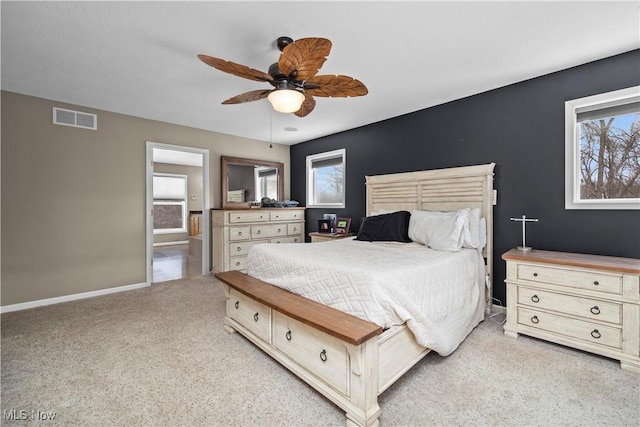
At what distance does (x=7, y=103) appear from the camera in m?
3.12

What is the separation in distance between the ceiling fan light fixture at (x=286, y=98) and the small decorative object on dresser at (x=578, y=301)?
2.24 metres

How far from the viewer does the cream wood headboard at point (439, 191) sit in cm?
303

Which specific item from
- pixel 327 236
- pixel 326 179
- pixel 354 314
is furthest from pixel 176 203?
pixel 354 314

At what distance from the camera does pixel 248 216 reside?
15.4 ft

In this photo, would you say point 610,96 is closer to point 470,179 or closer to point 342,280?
point 470,179

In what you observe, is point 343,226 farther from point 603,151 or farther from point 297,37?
point 603,151

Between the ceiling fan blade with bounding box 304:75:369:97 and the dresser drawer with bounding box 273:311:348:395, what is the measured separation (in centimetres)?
171

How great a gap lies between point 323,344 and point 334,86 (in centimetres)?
182

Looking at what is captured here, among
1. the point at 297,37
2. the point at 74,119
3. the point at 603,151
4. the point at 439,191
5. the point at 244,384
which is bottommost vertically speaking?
the point at 244,384

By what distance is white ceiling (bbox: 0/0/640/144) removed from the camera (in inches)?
72.6

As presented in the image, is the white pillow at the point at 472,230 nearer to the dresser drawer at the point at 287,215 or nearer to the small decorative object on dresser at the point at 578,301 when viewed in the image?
the small decorative object on dresser at the point at 578,301

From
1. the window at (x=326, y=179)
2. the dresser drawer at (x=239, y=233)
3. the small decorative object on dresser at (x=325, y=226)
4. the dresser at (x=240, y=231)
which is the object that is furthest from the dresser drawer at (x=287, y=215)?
the small decorative object on dresser at (x=325, y=226)

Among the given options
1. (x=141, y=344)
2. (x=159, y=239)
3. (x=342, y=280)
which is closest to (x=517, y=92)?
(x=342, y=280)

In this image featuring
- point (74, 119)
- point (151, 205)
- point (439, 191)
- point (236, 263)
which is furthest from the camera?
point (236, 263)
